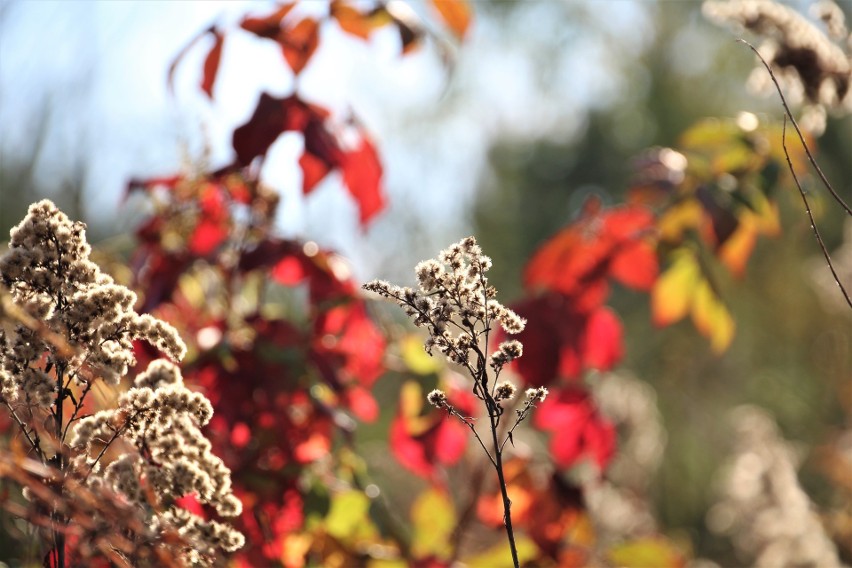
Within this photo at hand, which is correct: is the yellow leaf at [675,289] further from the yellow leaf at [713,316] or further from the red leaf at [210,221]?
the red leaf at [210,221]

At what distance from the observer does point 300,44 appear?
1310 millimetres

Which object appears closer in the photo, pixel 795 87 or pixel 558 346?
pixel 795 87

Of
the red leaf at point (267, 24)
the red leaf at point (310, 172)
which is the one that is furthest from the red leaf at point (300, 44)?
the red leaf at point (310, 172)

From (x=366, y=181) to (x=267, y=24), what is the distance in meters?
0.30

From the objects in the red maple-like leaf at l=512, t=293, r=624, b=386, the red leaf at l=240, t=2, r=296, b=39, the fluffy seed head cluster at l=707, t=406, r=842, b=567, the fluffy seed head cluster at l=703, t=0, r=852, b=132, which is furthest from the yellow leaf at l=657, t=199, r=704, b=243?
the fluffy seed head cluster at l=707, t=406, r=842, b=567

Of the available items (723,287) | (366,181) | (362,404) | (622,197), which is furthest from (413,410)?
(723,287)

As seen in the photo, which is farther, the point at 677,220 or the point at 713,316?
the point at 713,316

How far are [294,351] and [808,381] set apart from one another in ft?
21.7

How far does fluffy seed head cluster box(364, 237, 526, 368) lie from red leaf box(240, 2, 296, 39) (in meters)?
0.76

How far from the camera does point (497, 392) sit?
23.6 inches

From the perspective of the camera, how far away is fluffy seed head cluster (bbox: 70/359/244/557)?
1.93 feet

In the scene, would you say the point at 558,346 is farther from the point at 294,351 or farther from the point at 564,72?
the point at 564,72

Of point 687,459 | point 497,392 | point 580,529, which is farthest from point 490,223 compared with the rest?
point 497,392

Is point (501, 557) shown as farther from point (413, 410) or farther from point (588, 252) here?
point (588, 252)
